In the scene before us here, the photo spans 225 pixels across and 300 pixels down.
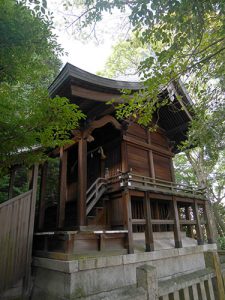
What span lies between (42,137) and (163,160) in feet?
23.3

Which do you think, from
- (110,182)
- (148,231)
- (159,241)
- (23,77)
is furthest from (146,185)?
(23,77)

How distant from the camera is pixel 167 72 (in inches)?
138

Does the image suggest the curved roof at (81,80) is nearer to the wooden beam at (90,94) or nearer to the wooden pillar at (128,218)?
the wooden beam at (90,94)

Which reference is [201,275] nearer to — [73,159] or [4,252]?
[4,252]

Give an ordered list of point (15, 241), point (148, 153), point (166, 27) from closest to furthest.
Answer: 1. point (166, 27)
2. point (15, 241)
3. point (148, 153)

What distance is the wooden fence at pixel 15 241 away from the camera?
16.5 feet

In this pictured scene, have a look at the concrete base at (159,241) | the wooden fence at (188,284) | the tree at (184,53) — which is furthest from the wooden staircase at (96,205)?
the wooden fence at (188,284)

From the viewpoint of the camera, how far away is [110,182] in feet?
22.4

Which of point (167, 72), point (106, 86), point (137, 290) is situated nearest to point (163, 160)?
point (106, 86)

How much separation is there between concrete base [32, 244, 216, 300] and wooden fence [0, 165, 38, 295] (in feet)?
1.15

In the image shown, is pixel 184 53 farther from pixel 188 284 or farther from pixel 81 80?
pixel 188 284

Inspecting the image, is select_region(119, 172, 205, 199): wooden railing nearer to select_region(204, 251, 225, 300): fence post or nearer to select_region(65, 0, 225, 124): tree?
select_region(65, 0, 225, 124): tree

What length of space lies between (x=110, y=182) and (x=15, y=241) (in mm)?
2992

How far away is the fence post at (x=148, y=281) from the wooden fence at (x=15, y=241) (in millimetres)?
4121
